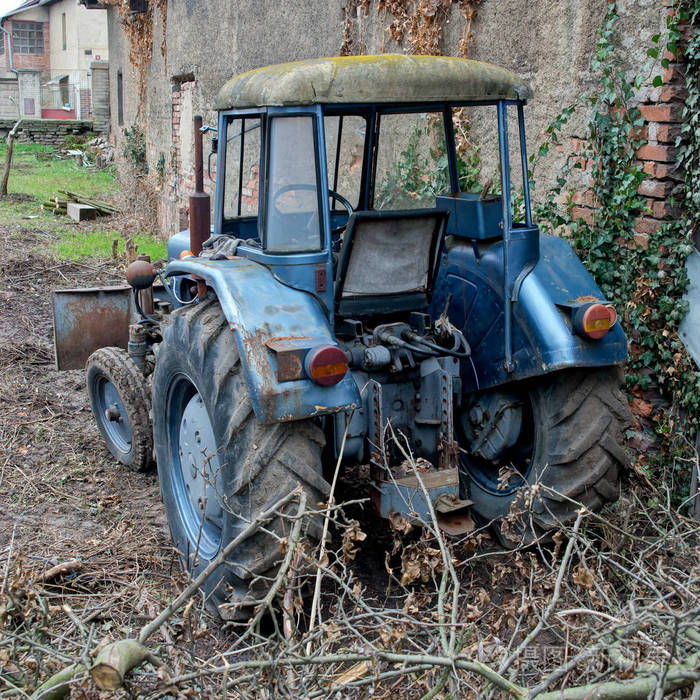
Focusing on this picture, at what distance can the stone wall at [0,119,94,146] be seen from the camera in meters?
23.6

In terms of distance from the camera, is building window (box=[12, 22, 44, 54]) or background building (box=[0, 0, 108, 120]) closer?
background building (box=[0, 0, 108, 120])

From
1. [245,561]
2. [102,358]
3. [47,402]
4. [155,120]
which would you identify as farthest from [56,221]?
[245,561]

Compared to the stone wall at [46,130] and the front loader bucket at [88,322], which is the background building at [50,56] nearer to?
the stone wall at [46,130]

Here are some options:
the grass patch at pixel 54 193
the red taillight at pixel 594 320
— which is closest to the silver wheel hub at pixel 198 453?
the red taillight at pixel 594 320

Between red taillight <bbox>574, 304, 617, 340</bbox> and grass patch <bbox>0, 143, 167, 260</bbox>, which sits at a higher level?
red taillight <bbox>574, 304, 617, 340</bbox>

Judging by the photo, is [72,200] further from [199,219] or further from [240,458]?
[240,458]

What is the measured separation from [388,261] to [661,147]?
1.94 m

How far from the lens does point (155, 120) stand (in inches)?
516

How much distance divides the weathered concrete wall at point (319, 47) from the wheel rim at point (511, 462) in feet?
6.90

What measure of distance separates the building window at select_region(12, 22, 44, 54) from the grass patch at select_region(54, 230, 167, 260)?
114ft

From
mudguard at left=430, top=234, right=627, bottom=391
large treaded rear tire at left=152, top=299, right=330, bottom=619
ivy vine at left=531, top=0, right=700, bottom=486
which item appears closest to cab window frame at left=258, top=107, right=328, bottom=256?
large treaded rear tire at left=152, top=299, right=330, bottom=619

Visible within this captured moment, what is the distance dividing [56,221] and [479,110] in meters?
9.33

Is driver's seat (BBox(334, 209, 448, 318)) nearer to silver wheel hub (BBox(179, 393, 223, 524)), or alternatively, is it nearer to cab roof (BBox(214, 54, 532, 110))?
cab roof (BBox(214, 54, 532, 110))

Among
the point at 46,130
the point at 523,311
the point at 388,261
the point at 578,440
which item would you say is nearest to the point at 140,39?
the point at 388,261
